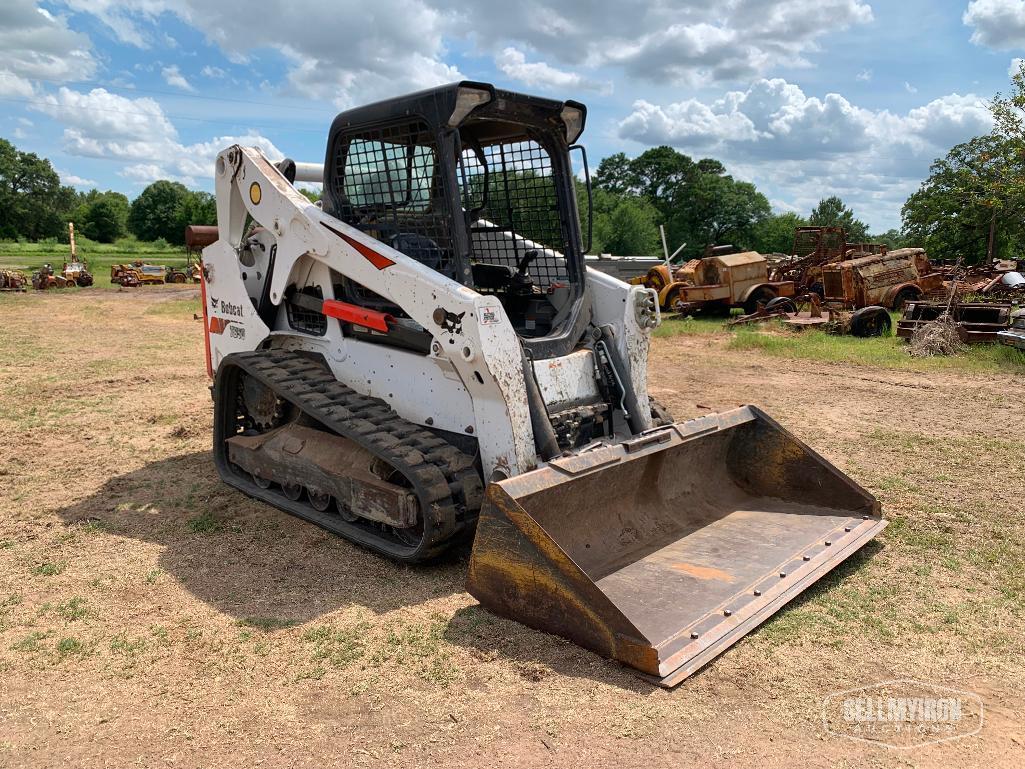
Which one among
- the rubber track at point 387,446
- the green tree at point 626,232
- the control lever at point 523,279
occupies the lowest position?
the rubber track at point 387,446

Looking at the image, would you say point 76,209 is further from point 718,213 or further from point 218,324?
point 218,324

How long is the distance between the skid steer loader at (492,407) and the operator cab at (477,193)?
0.6 inches

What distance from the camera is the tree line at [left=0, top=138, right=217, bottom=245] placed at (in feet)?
254

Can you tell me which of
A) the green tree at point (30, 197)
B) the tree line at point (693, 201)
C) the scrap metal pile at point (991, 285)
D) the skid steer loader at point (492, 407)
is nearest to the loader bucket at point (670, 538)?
the skid steer loader at point (492, 407)

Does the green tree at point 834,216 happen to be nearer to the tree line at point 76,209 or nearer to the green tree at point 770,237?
the green tree at point 770,237

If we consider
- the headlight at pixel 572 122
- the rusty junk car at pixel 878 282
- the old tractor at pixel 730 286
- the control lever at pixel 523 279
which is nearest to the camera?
the headlight at pixel 572 122

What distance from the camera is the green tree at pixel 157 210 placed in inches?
3430

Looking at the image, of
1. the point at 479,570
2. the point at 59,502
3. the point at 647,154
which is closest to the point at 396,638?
the point at 479,570

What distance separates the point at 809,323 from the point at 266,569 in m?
13.1

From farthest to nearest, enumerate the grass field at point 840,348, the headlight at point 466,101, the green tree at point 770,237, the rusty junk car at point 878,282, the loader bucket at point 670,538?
the green tree at point 770,237, the rusty junk car at point 878,282, the grass field at point 840,348, the headlight at point 466,101, the loader bucket at point 670,538

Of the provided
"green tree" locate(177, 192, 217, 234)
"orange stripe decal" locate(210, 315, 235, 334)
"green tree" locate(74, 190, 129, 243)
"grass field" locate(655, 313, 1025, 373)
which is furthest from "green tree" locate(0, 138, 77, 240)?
"orange stripe decal" locate(210, 315, 235, 334)

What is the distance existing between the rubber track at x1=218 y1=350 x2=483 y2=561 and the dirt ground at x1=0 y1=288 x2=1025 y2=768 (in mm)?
205

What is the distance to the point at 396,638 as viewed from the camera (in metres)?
3.69

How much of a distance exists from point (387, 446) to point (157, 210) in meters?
94.5
